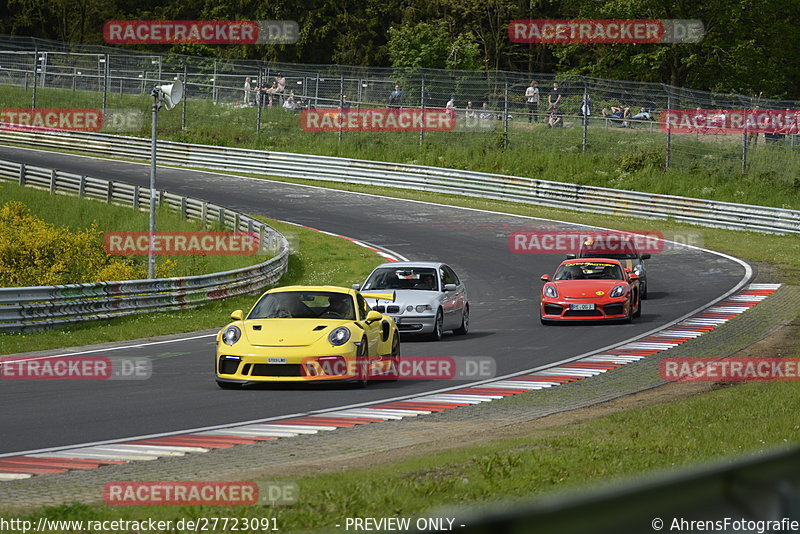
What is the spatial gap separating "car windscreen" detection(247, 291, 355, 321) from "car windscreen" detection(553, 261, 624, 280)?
8.58 metres

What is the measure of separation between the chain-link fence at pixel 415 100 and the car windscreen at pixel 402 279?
22.6m

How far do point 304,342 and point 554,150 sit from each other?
34.4 metres

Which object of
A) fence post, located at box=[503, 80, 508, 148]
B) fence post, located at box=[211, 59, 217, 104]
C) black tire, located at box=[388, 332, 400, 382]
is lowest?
black tire, located at box=[388, 332, 400, 382]

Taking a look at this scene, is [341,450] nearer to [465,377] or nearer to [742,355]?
[465,377]

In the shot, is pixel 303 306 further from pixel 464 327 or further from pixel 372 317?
pixel 464 327

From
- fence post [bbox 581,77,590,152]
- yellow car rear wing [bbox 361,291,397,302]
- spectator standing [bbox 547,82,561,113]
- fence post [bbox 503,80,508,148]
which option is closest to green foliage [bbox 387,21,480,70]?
fence post [bbox 503,80,508,148]

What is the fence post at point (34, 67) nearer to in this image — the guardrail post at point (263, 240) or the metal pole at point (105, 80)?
the metal pole at point (105, 80)

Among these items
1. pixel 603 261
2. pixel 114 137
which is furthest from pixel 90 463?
pixel 114 137

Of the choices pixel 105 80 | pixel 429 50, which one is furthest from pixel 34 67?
pixel 429 50

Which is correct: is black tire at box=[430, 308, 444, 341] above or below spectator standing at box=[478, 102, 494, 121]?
below

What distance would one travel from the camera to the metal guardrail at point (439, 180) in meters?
39.1

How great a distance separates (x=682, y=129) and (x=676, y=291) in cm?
1744

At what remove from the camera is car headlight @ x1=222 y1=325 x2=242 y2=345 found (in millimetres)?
14156

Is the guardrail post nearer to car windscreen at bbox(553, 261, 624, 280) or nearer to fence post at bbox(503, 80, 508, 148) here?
car windscreen at bbox(553, 261, 624, 280)
